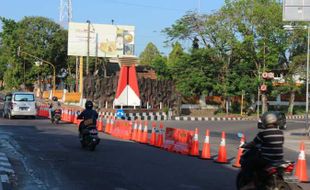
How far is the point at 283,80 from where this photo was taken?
61.5 meters

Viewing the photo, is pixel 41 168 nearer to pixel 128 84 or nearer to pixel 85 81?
pixel 128 84

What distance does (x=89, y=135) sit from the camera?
1725 cm

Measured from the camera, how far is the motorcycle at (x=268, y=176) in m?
8.03

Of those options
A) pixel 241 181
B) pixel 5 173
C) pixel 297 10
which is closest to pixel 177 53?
pixel 297 10

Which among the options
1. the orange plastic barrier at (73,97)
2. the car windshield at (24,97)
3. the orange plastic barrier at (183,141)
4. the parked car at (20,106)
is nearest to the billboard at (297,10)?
the orange plastic barrier at (183,141)

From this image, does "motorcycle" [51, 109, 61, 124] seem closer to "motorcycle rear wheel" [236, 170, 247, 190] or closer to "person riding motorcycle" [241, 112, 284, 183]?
"motorcycle rear wheel" [236, 170, 247, 190]

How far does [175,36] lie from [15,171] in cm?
5003

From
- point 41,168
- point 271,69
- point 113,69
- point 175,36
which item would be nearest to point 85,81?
point 175,36

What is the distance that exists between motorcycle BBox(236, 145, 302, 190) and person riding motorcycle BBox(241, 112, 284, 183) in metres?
0.05

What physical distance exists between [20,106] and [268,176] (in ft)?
93.4

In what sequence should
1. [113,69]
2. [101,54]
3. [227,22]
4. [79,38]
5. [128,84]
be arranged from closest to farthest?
[128,84] → [227,22] → [79,38] → [101,54] → [113,69]

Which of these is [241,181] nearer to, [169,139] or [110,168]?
[110,168]

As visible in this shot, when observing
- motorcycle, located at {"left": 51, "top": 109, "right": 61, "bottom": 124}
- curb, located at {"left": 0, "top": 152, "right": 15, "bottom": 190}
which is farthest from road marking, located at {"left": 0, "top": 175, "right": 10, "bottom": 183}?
motorcycle, located at {"left": 51, "top": 109, "right": 61, "bottom": 124}

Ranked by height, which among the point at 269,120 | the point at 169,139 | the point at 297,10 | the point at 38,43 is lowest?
the point at 169,139
